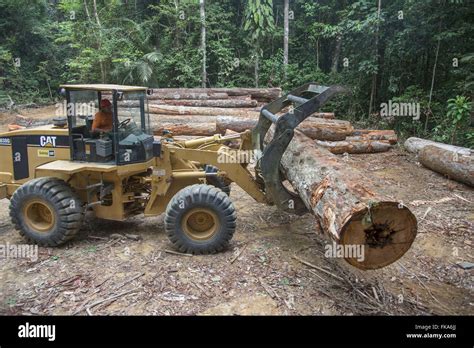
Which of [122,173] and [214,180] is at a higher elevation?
[122,173]

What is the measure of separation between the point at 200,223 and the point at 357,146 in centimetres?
704

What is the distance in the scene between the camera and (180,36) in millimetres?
19125

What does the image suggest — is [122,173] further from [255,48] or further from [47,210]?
[255,48]

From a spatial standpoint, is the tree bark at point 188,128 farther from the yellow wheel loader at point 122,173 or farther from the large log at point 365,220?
the large log at point 365,220

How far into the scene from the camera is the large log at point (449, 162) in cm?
855

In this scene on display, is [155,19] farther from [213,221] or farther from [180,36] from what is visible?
[213,221]

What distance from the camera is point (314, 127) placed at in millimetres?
11078

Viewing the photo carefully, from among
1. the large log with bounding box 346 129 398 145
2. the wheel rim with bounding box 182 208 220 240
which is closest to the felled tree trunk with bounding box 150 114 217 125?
the large log with bounding box 346 129 398 145

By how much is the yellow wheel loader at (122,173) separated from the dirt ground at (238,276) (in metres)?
0.42

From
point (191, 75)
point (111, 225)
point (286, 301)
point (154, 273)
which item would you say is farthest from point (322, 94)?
point (191, 75)

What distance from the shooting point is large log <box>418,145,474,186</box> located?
8.55 metres

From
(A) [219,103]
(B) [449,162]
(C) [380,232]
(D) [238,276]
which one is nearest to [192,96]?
(A) [219,103]

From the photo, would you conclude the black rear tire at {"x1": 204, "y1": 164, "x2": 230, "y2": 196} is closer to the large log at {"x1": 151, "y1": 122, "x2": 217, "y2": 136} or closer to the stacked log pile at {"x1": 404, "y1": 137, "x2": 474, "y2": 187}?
the large log at {"x1": 151, "y1": 122, "x2": 217, "y2": 136}
